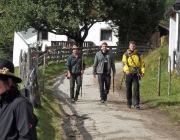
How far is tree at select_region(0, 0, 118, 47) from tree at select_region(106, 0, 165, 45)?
10.6 ft

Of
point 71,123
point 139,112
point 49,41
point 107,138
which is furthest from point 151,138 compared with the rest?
point 49,41

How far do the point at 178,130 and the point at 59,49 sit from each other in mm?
20455

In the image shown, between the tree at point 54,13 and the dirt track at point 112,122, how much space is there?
58.6 feet

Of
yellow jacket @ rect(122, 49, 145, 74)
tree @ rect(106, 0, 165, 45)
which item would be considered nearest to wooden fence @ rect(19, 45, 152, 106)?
tree @ rect(106, 0, 165, 45)

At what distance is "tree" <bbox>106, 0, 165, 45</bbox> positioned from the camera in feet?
121

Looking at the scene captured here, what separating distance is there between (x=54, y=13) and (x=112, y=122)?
22188 millimetres

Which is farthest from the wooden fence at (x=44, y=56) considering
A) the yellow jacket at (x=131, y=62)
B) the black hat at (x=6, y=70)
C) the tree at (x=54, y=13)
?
the black hat at (x=6, y=70)

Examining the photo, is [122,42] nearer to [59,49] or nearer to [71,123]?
[59,49]

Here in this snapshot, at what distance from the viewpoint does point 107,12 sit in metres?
34.8

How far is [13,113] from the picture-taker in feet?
13.2

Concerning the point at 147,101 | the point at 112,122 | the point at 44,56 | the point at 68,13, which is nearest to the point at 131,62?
the point at 147,101

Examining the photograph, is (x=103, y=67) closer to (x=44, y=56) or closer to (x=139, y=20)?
(x=44, y=56)

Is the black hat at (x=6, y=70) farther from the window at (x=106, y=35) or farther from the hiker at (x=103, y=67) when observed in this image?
the window at (x=106, y=35)

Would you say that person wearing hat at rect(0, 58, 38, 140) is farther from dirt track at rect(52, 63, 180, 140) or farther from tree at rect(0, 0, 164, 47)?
tree at rect(0, 0, 164, 47)
